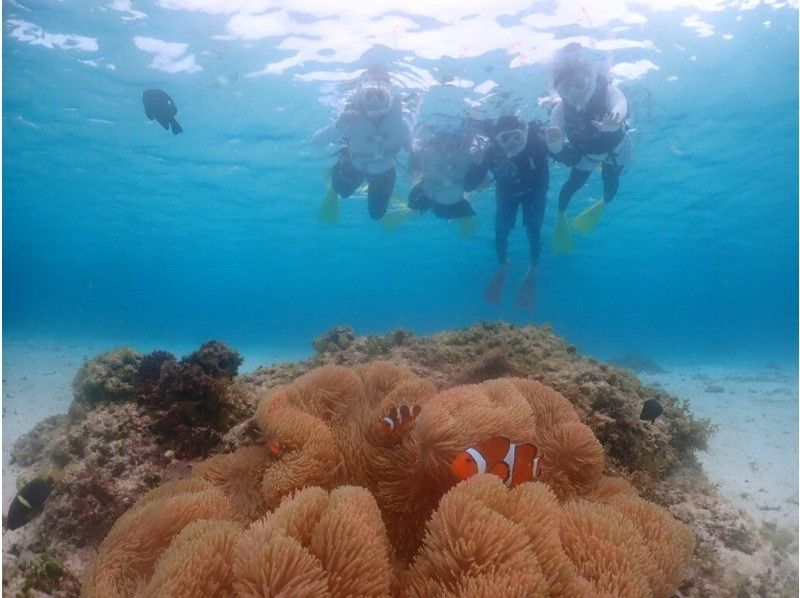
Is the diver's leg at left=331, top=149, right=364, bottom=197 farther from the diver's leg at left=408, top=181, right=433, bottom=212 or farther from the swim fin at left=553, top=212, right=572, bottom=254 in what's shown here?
the swim fin at left=553, top=212, right=572, bottom=254

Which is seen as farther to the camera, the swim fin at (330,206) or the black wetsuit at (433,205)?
the swim fin at (330,206)

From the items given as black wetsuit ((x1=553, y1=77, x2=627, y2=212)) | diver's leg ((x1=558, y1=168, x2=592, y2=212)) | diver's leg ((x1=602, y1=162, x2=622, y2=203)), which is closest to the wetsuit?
→ black wetsuit ((x1=553, y1=77, x2=627, y2=212))

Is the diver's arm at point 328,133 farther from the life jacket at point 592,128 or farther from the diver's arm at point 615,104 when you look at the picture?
the diver's arm at point 615,104

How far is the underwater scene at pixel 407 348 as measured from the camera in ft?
6.82

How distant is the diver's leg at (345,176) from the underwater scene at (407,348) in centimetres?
6

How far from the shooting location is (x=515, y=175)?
10617 millimetres

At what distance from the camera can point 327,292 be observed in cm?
8112

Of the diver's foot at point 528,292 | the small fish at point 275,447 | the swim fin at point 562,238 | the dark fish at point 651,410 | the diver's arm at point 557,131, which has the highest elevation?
the diver's arm at point 557,131

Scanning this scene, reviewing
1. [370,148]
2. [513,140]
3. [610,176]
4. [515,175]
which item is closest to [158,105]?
[370,148]

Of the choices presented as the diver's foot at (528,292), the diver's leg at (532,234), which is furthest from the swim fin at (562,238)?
the diver's foot at (528,292)

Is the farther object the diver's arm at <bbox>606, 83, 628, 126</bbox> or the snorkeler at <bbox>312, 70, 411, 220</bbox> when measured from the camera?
the snorkeler at <bbox>312, 70, 411, 220</bbox>

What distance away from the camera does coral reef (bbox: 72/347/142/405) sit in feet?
16.2

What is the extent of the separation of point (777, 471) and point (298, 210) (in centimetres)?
2685

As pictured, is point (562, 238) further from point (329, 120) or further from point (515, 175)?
point (329, 120)
